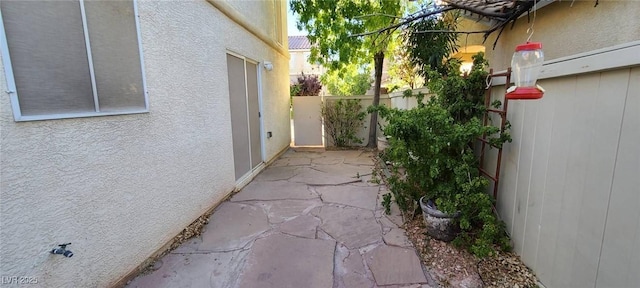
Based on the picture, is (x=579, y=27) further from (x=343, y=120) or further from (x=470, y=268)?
(x=343, y=120)

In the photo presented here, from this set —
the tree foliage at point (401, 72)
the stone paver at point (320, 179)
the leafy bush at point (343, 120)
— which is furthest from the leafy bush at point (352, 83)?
the stone paver at point (320, 179)

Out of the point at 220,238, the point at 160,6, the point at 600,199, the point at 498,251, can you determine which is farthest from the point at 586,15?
the point at 220,238

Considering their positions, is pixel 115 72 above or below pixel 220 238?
above

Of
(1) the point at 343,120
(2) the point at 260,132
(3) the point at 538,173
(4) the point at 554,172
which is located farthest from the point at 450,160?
(1) the point at 343,120

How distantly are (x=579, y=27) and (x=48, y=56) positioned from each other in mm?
4663

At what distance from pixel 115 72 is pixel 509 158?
11.5ft

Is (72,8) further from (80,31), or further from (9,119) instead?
(9,119)

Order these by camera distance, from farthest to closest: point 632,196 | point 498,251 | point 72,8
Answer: point 498,251 < point 72,8 < point 632,196

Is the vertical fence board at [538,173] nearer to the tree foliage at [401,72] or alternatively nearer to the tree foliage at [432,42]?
the tree foliage at [432,42]

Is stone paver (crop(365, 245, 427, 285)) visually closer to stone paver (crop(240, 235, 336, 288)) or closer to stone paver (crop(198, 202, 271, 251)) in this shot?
stone paver (crop(240, 235, 336, 288))

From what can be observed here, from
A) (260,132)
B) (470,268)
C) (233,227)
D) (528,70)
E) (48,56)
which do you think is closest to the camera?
(528,70)

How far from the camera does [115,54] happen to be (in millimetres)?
2217

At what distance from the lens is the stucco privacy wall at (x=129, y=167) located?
1635 millimetres

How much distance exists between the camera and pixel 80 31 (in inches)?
76.4
